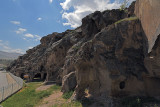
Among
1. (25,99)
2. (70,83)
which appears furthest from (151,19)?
(25,99)

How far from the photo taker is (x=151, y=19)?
7695mm

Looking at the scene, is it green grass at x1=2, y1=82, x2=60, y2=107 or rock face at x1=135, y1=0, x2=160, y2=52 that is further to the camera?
green grass at x1=2, y1=82, x2=60, y2=107

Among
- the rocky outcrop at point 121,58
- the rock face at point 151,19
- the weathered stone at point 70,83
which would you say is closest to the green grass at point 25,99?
the weathered stone at point 70,83

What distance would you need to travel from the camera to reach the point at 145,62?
8703mm

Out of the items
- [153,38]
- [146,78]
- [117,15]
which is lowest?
[146,78]

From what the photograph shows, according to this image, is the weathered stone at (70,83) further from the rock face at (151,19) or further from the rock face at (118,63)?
the rock face at (151,19)

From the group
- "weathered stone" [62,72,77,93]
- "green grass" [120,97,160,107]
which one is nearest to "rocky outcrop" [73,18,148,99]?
"green grass" [120,97,160,107]

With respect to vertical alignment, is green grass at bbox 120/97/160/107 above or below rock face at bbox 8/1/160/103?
below

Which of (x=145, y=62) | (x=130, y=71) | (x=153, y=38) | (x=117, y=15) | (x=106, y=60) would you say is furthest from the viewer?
(x=117, y=15)

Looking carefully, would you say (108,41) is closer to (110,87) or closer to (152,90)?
(110,87)

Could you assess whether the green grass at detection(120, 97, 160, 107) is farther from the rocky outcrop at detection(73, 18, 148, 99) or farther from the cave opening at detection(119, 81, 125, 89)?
the cave opening at detection(119, 81, 125, 89)

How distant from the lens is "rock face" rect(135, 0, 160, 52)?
6.92 meters

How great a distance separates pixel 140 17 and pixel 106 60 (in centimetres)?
478

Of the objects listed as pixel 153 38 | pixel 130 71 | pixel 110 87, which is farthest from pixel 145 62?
pixel 110 87
